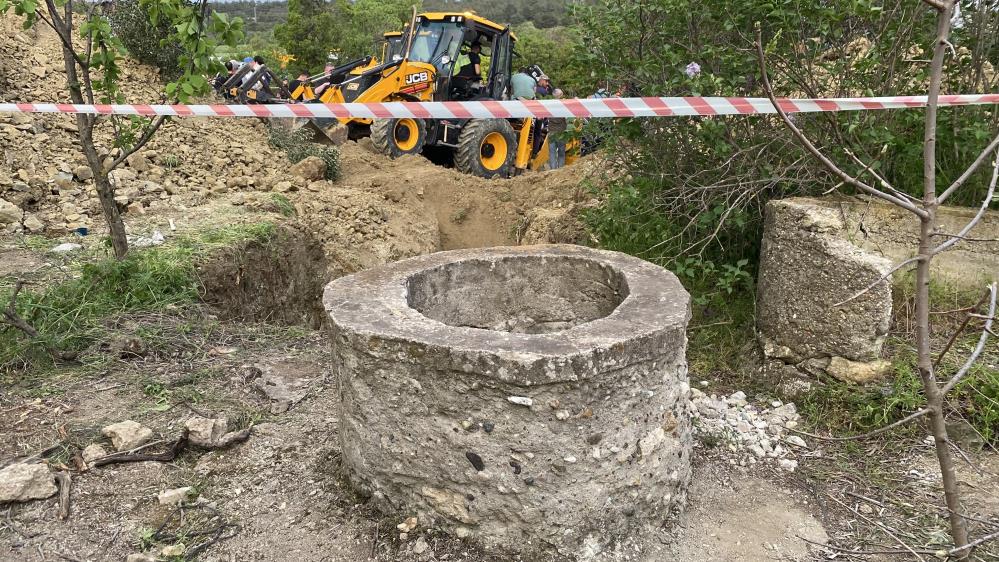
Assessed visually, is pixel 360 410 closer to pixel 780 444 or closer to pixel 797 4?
pixel 780 444

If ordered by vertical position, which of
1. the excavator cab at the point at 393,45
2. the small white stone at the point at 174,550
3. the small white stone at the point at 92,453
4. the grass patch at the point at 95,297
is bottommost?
the small white stone at the point at 174,550

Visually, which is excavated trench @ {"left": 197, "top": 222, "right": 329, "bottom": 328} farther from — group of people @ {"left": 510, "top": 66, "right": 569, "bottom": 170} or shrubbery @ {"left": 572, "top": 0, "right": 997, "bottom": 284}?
group of people @ {"left": 510, "top": 66, "right": 569, "bottom": 170}

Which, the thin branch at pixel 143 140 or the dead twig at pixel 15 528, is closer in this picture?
the dead twig at pixel 15 528

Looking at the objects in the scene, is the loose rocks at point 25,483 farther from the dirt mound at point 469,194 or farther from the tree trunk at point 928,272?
the dirt mound at point 469,194

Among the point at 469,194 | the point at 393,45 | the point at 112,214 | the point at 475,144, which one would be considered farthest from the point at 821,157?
the point at 393,45

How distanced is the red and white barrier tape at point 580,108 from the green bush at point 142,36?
553 centimetres

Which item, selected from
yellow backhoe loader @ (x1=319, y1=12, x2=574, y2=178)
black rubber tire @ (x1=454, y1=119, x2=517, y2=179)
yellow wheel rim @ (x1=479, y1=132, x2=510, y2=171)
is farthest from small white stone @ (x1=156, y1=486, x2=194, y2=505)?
yellow wheel rim @ (x1=479, y1=132, x2=510, y2=171)

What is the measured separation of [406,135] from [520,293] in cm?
582

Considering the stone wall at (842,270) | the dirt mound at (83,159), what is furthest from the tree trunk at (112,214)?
the stone wall at (842,270)

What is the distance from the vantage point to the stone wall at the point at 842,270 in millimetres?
3379

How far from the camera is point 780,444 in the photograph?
10.5 feet

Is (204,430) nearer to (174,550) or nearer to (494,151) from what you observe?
(174,550)

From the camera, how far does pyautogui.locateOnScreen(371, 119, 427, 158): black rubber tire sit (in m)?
8.63

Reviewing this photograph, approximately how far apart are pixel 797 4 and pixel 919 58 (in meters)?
0.85
